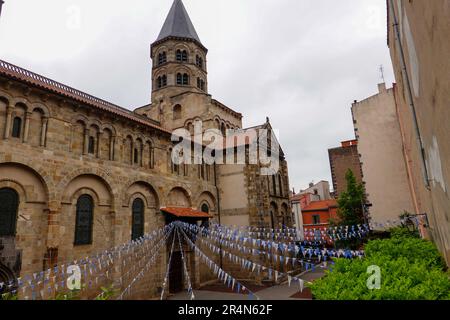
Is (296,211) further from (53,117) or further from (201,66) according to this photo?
(53,117)

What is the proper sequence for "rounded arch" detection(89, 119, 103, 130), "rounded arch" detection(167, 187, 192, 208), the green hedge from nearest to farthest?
1. the green hedge
2. "rounded arch" detection(89, 119, 103, 130)
3. "rounded arch" detection(167, 187, 192, 208)

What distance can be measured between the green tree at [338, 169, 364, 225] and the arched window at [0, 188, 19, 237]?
2741cm

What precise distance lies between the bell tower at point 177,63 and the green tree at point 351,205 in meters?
19.5

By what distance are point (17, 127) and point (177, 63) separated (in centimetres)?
2141

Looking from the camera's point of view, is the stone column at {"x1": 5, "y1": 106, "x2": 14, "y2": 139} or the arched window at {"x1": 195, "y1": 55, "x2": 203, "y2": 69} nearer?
the stone column at {"x1": 5, "y1": 106, "x2": 14, "y2": 139}

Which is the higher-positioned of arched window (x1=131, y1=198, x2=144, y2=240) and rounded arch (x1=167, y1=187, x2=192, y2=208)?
rounded arch (x1=167, y1=187, x2=192, y2=208)

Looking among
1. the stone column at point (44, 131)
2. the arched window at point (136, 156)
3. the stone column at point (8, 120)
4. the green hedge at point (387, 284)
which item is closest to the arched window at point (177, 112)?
the arched window at point (136, 156)

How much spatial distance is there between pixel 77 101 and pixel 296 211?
37260 mm

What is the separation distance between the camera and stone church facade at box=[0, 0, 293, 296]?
11859 mm

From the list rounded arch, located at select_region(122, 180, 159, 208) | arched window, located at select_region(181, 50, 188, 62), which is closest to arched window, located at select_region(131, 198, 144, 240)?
rounded arch, located at select_region(122, 180, 159, 208)

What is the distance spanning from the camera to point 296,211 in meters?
44.4

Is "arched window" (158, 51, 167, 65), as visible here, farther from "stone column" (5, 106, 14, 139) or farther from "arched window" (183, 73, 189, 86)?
"stone column" (5, 106, 14, 139)

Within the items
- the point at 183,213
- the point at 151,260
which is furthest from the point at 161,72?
the point at 151,260
